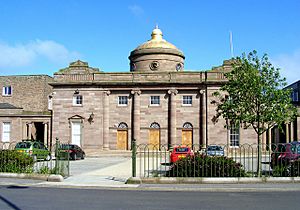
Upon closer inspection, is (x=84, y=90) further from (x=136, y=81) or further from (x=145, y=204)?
(x=145, y=204)

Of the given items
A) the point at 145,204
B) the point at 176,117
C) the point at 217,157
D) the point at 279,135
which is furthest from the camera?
the point at 279,135

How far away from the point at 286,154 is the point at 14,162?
1279cm

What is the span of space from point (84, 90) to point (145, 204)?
31.2 m

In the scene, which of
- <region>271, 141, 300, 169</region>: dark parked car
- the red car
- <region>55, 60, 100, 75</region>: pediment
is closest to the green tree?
<region>271, 141, 300, 169</region>: dark parked car

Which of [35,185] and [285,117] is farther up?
[285,117]

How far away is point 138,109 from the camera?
3956cm

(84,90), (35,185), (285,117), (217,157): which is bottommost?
(35,185)

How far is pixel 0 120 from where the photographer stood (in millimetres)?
43938

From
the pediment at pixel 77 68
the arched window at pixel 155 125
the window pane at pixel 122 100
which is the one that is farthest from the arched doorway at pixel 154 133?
the pediment at pixel 77 68

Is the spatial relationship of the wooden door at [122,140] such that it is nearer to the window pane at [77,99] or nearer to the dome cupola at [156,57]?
the window pane at [77,99]

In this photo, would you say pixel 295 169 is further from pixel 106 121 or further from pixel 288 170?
pixel 106 121

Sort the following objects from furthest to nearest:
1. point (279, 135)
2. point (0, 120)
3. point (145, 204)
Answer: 1. point (279, 135)
2. point (0, 120)
3. point (145, 204)

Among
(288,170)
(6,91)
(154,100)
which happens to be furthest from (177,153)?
(6,91)

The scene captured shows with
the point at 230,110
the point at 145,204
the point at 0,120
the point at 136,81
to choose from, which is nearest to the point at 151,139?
the point at 136,81
